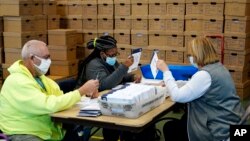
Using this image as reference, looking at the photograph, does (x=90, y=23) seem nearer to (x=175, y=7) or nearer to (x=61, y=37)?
(x=61, y=37)

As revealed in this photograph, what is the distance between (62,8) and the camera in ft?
22.1

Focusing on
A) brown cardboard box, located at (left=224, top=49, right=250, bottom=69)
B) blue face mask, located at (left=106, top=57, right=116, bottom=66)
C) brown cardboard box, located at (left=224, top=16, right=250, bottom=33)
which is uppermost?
brown cardboard box, located at (left=224, top=16, right=250, bottom=33)

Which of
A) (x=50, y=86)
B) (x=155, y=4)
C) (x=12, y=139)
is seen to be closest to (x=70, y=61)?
(x=155, y=4)

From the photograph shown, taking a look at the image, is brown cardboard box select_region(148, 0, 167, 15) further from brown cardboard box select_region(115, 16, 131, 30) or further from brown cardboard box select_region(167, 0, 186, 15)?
brown cardboard box select_region(115, 16, 131, 30)

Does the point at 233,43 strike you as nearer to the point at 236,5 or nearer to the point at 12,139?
the point at 236,5

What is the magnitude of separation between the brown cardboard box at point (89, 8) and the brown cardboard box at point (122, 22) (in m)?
0.43

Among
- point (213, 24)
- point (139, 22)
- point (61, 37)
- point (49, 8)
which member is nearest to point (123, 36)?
point (139, 22)

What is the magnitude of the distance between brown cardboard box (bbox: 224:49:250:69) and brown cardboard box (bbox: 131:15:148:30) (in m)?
1.29

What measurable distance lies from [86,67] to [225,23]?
2739mm

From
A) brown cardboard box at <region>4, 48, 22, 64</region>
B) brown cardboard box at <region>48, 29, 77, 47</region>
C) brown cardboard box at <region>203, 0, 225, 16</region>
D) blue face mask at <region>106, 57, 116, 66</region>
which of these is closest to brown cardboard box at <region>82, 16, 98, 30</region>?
brown cardboard box at <region>48, 29, 77, 47</region>

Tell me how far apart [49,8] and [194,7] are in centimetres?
234

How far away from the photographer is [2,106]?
8.75ft

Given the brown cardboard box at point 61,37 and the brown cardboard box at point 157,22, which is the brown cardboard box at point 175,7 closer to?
the brown cardboard box at point 157,22

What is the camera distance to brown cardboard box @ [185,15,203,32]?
5.71 m
